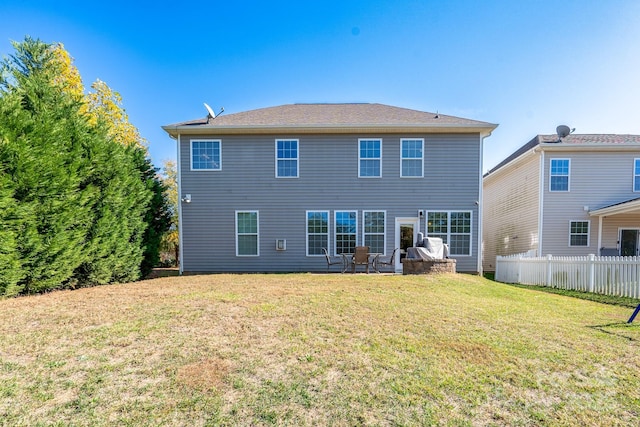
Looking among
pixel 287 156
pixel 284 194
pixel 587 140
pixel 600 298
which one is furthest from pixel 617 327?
pixel 587 140

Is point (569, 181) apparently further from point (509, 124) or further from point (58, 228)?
point (58, 228)

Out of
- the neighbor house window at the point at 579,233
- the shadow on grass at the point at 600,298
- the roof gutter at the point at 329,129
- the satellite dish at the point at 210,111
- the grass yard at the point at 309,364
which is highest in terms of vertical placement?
the satellite dish at the point at 210,111

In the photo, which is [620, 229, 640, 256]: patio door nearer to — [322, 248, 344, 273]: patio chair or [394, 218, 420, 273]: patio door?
[394, 218, 420, 273]: patio door

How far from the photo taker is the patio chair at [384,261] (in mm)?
9836

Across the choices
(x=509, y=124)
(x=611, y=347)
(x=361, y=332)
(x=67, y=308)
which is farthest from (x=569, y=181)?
(x=67, y=308)

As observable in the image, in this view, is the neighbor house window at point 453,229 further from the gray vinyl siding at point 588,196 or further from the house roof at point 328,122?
the gray vinyl siding at point 588,196

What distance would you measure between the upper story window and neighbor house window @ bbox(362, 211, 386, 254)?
10.6 ft

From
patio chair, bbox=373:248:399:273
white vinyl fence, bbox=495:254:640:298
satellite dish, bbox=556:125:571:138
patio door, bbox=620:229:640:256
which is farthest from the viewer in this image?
satellite dish, bbox=556:125:571:138

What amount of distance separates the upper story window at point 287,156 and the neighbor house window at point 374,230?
10.6 ft

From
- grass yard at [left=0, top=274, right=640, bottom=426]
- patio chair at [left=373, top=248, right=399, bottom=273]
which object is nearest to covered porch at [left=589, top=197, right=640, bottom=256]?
patio chair at [left=373, top=248, right=399, bottom=273]

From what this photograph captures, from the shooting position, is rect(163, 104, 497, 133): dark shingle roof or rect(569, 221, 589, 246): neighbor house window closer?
rect(163, 104, 497, 133): dark shingle roof

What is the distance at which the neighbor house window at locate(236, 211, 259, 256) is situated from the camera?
34.7 feet

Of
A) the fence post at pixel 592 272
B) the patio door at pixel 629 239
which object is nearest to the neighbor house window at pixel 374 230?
the fence post at pixel 592 272

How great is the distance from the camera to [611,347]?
11.0 feet
